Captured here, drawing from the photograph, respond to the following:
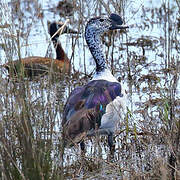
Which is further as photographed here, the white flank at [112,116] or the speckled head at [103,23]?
the speckled head at [103,23]

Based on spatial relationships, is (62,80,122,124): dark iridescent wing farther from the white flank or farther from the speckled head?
the speckled head

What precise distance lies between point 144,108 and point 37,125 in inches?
104

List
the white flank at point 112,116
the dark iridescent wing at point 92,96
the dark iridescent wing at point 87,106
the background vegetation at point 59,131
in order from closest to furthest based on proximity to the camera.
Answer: the background vegetation at point 59,131 → the dark iridescent wing at point 87,106 → the dark iridescent wing at point 92,96 → the white flank at point 112,116

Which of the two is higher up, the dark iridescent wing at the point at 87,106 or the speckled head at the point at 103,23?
the speckled head at the point at 103,23

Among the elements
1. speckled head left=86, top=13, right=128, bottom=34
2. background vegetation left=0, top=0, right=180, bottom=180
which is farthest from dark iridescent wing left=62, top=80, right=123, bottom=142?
speckled head left=86, top=13, right=128, bottom=34

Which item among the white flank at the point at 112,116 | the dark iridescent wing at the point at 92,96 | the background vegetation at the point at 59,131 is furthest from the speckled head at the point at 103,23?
the white flank at the point at 112,116

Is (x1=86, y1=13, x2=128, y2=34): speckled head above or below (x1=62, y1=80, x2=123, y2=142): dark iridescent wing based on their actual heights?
above

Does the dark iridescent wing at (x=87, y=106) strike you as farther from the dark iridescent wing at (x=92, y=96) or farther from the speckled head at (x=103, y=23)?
the speckled head at (x=103, y=23)

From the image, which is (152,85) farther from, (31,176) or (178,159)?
(31,176)

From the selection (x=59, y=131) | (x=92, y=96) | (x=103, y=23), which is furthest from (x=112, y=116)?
(x=103, y=23)

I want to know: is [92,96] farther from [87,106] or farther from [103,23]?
[103,23]

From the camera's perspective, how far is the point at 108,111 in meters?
4.89

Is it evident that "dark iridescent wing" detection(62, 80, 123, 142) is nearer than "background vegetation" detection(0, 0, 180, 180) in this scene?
No

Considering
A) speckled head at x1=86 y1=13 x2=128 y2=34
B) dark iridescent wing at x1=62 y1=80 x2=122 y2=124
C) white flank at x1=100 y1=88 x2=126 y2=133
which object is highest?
speckled head at x1=86 y1=13 x2=128 y2=34
